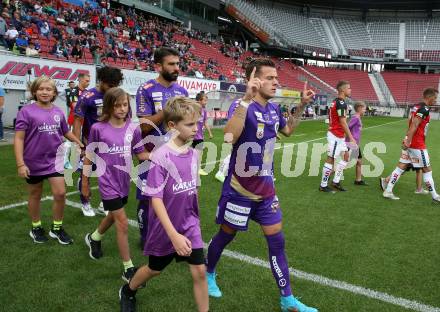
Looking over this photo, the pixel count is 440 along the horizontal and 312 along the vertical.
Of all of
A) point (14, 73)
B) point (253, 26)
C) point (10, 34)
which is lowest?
point (14, 73)

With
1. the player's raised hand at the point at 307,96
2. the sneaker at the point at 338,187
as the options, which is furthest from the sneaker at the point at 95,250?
the sneaker at the point at 338,187

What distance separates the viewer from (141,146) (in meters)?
4.14

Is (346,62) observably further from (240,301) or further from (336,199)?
(240,301)

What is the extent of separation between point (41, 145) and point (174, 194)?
2.56 m

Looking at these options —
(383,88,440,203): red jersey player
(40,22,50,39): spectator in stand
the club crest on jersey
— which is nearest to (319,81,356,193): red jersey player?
(383,88,440,203): red jersey player

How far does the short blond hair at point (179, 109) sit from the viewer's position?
9.24 ft

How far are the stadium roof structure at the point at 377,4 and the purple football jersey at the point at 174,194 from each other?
6498 cm

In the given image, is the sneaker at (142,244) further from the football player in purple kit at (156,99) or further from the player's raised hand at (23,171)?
the player's raised hand at (23,171)

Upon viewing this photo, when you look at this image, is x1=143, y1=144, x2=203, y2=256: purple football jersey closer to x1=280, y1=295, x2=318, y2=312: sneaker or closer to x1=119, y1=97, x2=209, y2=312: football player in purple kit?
x1=119, y1=97, x2=209, y2=312: football player in purple kit

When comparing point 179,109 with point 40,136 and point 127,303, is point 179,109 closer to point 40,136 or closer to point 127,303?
point 127,303

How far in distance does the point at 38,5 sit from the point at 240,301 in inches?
910

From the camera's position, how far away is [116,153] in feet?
13.1

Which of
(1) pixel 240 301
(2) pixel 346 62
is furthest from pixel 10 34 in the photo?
(2) pixel 346 62

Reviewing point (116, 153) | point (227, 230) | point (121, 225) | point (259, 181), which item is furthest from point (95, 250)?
point (259, 181)
